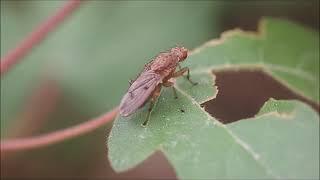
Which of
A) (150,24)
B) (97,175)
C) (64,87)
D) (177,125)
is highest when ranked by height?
(177,125)

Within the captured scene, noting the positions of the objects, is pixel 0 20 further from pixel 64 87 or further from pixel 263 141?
pixel 263 141

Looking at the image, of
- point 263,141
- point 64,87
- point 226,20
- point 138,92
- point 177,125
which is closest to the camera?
point 263,141

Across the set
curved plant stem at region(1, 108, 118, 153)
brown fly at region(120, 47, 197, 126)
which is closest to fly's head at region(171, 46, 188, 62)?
brown fly at region(120, 47, 197, 126)

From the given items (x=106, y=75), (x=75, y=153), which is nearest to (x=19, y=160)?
(x=75, y=153)

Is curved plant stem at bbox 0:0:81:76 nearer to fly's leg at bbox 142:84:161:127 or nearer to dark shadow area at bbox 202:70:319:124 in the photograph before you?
fly's leg at bbox 142:84:161:127

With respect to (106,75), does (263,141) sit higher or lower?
higher

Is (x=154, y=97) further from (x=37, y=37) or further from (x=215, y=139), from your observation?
(x=37, y=37)

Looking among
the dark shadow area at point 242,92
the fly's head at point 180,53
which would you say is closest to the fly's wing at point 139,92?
the fly's head at point 180,53
